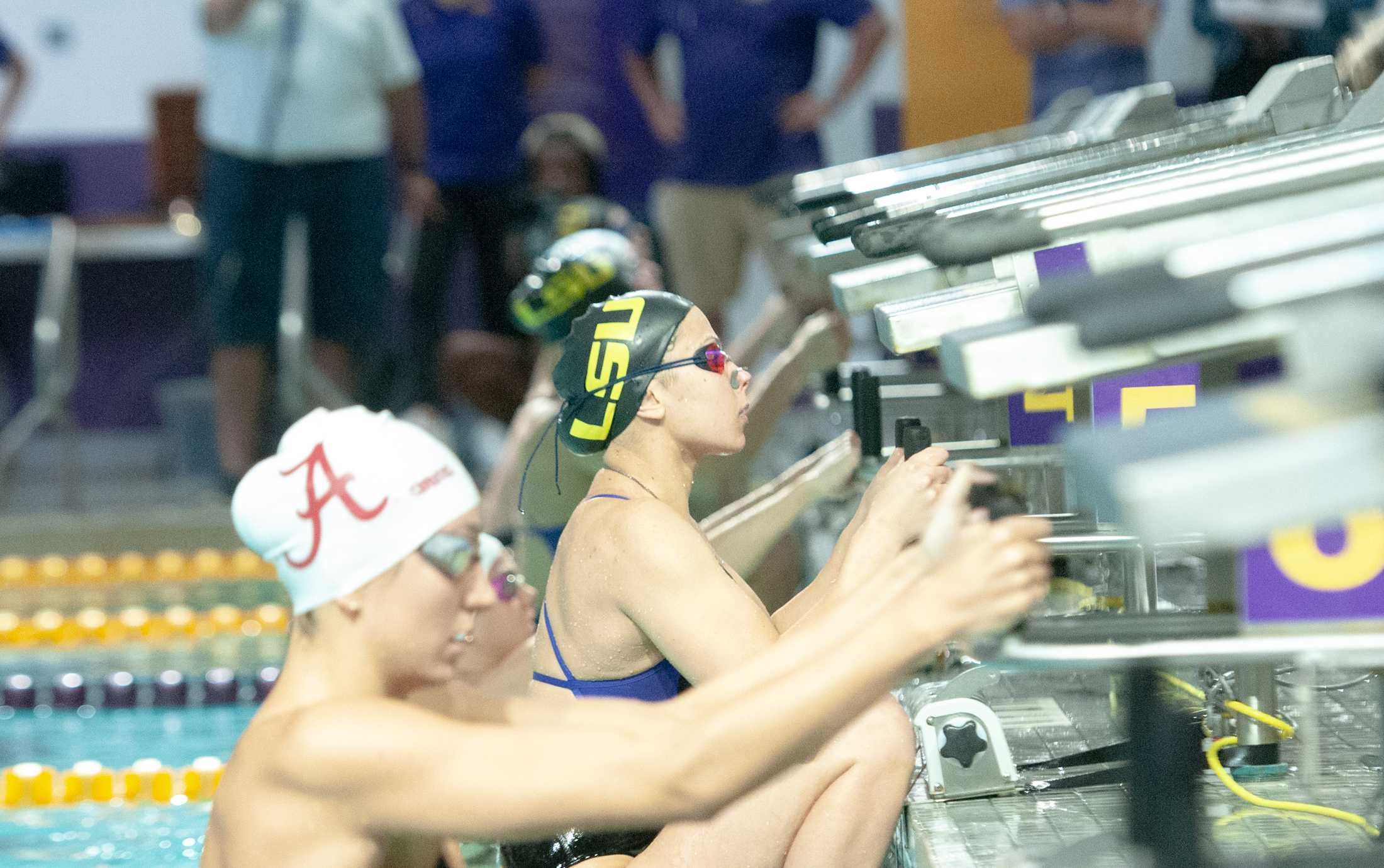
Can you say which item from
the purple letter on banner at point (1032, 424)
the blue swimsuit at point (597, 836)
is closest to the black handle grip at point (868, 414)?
the purple letter on banner at point (1032, 424)

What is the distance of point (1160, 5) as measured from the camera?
6.79m

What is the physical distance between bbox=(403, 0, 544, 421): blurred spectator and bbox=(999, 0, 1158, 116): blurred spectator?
2531mm

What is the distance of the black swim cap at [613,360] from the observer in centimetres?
303

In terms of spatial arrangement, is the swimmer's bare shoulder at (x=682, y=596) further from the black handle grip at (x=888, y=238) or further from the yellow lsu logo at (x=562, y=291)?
the yellow lsu logo at (x=562, y=291)

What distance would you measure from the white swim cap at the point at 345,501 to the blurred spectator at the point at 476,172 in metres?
5.86

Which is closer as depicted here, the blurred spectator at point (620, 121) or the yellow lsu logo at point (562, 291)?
the yellow lsu logo at point (562, 291)

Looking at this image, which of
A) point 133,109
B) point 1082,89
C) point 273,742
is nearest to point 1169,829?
point 273,742

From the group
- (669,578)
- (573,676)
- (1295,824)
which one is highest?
(669,578)

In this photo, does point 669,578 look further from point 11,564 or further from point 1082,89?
point 11,564

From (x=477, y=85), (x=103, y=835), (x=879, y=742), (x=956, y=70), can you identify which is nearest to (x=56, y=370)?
(x=477, y=85)

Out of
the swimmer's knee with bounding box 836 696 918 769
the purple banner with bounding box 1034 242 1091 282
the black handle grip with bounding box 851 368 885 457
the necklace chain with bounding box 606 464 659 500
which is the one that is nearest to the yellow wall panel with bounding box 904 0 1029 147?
the black handle grip with bounding box 851 368 885 457

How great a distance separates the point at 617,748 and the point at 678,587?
35.0 inches

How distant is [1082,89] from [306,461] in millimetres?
5267

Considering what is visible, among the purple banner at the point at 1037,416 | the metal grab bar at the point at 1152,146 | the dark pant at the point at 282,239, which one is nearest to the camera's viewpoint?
the metal grab bar at the point at 1152,146
